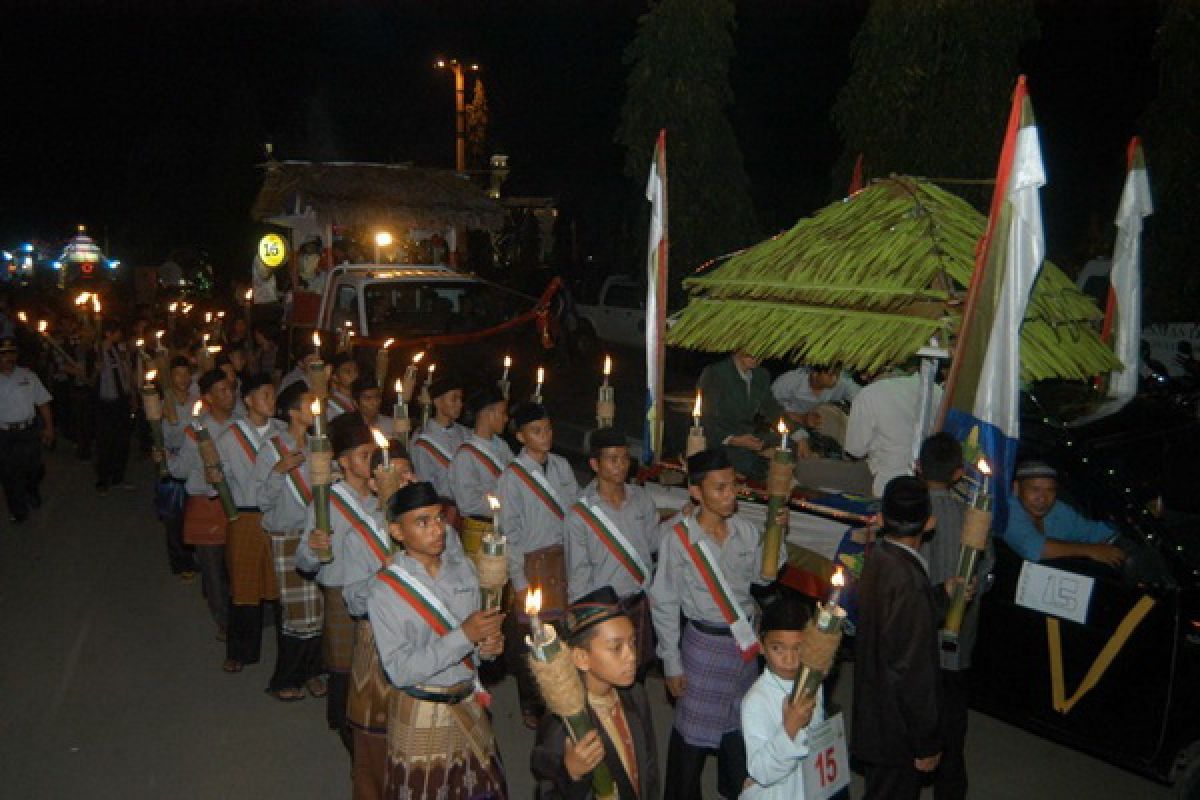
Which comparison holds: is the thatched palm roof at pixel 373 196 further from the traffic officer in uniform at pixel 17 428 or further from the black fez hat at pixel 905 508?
the black fez hat at pixel 905 508

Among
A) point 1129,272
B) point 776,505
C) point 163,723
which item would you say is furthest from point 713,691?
point 1129,272

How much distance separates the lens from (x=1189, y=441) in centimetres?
602

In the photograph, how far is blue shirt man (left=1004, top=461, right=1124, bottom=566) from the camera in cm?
505

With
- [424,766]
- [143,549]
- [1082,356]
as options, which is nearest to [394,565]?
[424,766]

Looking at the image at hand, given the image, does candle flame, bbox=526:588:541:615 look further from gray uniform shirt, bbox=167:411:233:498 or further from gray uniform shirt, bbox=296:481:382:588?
gray uniform shirt, bbox=167:411:233:498

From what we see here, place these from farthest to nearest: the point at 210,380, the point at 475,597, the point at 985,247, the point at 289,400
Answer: the point at 210,380 < the point at 289,400 < the point at 985,247 < the point at 475,597

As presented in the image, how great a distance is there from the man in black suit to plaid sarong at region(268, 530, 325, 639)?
344 cm

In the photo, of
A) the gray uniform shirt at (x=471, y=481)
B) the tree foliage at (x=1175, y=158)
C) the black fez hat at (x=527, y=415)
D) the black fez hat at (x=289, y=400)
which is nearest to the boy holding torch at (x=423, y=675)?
the black fez hat at (x=527, y=415)

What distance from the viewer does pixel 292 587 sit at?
21.0 ft

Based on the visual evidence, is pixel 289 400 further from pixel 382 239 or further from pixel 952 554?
pixel 382 239

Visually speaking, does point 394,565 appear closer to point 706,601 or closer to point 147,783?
point 706,601

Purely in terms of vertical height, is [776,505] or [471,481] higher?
[776,505]

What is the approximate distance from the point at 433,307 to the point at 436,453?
585 centimetres

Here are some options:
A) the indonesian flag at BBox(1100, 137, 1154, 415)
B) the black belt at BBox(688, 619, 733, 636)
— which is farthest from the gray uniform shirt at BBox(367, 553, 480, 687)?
the indonesian flag at BBox(1100, 137, 1154, 415)
